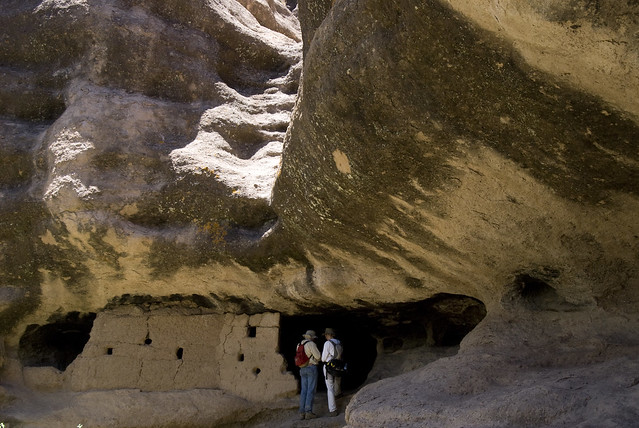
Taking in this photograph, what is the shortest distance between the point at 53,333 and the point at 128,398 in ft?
4.85

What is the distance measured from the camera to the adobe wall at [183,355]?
20.4 feet

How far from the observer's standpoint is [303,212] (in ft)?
16.1

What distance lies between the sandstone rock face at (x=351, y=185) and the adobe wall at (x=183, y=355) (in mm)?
32

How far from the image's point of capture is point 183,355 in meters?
6.38

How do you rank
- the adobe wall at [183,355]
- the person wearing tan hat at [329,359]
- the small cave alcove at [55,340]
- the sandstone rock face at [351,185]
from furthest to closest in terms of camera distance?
1. the small cave alcove at [55,340]
2. the adobe wall at [183,355]
3. the person wearing tan hat at [329,359]
4. the sandstone rock face at [351,185]

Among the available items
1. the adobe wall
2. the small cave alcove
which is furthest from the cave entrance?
the small cave alcove

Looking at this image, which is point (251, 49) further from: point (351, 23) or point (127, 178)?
point (351, 23)

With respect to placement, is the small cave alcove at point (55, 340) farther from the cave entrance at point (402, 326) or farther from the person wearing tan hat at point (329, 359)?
the person wearing tan hat at point (329, 359)

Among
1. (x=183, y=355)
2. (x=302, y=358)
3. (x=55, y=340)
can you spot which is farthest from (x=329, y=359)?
(x=55, y=340)

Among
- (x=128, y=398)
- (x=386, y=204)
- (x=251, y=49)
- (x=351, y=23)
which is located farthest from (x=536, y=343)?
(x=251, y=49)

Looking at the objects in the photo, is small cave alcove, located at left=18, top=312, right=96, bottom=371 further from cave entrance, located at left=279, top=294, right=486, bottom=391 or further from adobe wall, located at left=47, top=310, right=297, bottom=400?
cave entrance, located at left=279, top=294, right=486, bottom=391

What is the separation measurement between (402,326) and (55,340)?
142 inches

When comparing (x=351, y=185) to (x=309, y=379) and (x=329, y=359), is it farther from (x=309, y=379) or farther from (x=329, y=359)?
(x=309, y=379)

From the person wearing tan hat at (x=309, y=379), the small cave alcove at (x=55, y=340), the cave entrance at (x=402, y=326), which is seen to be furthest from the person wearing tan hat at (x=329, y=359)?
the small cave alcove at (x=55, y=340)
